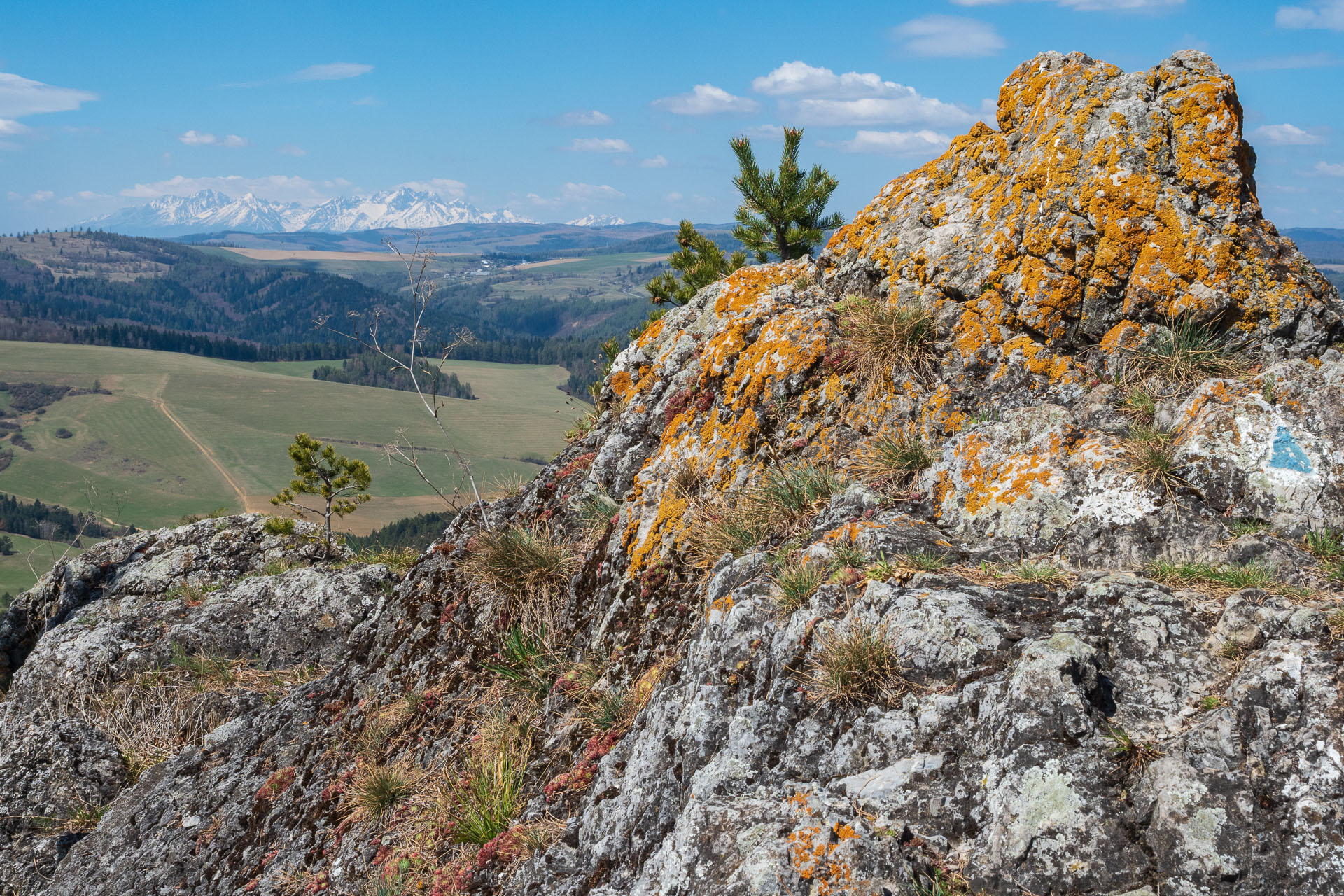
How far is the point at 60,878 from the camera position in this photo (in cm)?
763

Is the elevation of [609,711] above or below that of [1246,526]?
below

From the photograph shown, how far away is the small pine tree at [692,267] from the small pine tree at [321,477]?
1043 cm

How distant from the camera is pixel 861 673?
163 inches

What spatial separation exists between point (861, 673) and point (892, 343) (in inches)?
143

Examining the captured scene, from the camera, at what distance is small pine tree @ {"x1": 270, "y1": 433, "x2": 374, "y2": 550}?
23.0 m

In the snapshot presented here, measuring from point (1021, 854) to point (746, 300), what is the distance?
6.72 m

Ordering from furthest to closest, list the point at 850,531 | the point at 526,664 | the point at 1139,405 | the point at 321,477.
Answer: the point at 321,477, the point at 526,664, the point at 1139,405, the point at 850,531

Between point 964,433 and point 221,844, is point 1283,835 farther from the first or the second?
point 221,844

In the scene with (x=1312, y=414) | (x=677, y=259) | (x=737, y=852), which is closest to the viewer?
(x=737, y=852)

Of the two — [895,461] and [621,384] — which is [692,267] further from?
[895,461]

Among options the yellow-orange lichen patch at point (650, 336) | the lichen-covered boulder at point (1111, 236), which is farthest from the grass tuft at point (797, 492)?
the yellow-orange lichen patch at point (650, 336)

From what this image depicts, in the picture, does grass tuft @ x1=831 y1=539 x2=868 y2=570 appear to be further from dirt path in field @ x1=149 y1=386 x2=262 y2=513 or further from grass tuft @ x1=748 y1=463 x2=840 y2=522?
dirt path in field @ x1=149 y1=386 x2=262 y2=513

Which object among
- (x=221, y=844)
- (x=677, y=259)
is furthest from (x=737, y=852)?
(x=677, y=259)

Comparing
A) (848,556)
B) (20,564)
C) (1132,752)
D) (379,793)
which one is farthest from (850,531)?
(20,564)
